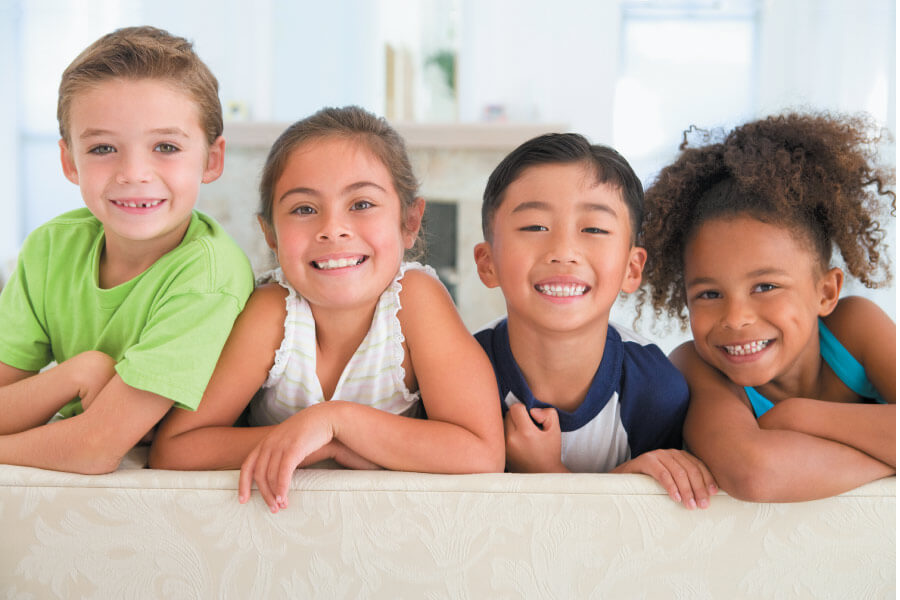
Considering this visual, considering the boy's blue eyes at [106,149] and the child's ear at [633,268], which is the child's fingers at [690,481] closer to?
the child's ear at [633,268]

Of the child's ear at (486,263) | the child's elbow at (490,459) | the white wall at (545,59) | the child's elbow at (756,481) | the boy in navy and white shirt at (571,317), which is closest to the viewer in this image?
the child's elbow at (756,481)

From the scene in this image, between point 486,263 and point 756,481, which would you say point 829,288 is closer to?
point 756,481

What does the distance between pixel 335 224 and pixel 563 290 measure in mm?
368

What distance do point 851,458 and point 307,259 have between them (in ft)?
2.70

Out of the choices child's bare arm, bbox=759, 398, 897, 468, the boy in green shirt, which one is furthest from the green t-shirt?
child's bare arm, bbox=759, 398, 897, 468

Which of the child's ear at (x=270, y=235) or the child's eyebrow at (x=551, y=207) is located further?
the child's ear at (x=270, y=235)

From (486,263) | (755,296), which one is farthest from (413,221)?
(755,296)

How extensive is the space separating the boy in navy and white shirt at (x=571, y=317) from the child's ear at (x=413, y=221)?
125mm

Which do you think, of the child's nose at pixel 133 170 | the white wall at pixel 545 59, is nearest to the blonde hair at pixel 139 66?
the child's nose at pixel 133 170

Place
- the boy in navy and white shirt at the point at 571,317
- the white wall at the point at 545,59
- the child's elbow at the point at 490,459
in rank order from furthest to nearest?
the white wall at the point at 545,59 → the boy in navy and white shirt at the point at 571,317 → the child's elbow at the point at 490,459

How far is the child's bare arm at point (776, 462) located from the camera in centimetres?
92

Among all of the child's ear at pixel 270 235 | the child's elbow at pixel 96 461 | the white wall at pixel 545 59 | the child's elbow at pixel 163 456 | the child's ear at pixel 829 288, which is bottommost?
the child's elbow at pixel 163 456

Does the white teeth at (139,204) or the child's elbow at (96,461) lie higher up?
the white teeth at (139,204)

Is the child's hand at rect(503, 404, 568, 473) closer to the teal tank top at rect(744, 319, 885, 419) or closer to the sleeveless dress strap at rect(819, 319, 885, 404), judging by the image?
the teal tank top at rect(744, 319, 885, 419)
